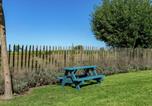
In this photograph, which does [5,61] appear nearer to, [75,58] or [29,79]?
[29,79]

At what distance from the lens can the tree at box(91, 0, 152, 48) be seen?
31875 millimetres

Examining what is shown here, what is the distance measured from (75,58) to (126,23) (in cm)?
1514

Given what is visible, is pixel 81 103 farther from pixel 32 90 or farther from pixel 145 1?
pixel 145 1

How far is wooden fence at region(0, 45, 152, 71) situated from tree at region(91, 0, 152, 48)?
18.6 ft

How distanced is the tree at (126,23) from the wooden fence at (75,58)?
566cm

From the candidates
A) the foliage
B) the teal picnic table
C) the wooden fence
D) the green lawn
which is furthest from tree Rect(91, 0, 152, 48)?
the green lawn

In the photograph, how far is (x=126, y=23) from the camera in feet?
105

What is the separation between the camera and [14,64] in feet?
45.4

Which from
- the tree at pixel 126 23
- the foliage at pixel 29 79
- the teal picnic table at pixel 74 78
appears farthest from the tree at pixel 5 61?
the tree at pixel 126 23

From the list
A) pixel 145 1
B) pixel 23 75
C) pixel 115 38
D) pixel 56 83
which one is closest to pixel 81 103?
pixel 23 75

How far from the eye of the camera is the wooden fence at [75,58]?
46.8 feet

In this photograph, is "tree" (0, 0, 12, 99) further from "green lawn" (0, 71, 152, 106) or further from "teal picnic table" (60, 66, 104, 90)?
"teal picnic table" (60, 66, 104, 90)

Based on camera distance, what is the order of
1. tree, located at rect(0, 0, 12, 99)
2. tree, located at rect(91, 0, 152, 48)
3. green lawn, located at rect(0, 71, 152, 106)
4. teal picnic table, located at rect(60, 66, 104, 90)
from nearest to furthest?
1. green lawn, located at rect(0, 71, 152, 106)
2. tree, located at rect(0, 0, 12, 99)
3. teal picnic table, located at rect(60, 66, 104, 90)
4. tree, located at rect(91, 0, 152, 48)

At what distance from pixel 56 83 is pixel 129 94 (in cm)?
484
